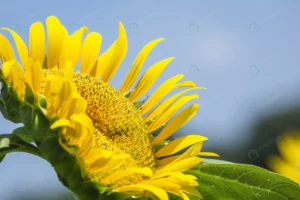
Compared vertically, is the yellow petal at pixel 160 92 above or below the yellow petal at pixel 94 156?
above

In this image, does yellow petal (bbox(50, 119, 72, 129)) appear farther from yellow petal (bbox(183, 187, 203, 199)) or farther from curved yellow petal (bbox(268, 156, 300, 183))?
curved yellow petal (bbox(268, 156, 300, 183))

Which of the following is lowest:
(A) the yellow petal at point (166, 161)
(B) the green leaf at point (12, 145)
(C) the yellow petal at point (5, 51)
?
(A) the yellow petal at point (166, 161)

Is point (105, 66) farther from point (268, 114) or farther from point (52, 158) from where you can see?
point (268, 114)

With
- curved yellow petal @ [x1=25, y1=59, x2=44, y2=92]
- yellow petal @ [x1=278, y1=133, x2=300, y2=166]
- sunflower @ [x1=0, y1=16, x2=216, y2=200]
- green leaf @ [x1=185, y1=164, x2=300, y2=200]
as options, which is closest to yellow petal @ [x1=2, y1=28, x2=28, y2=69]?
sunflower @ [x1=0, y1=16, x2=216, y2=200]

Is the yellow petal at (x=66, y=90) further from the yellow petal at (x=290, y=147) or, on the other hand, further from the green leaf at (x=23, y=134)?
the yellow petal at (x=290, y=147)

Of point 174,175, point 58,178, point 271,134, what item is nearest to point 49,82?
point 58,178

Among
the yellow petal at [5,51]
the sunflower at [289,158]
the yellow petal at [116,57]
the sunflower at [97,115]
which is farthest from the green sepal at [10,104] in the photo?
the sunflower at [289,158]
